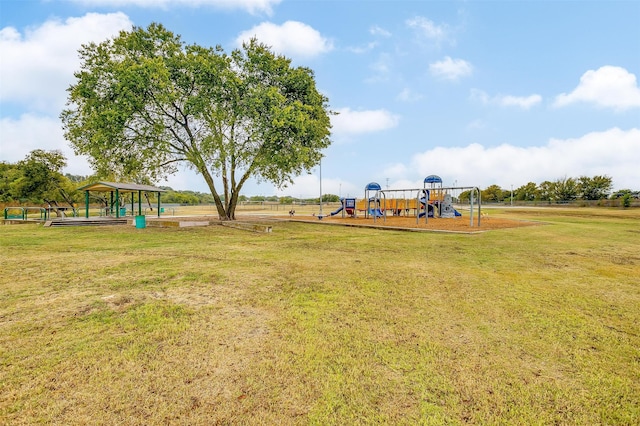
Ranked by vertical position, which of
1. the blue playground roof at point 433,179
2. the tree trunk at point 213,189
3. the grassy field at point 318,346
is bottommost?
the grassy field at point 318,346

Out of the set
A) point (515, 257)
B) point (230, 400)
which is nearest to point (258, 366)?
point (230, 400)

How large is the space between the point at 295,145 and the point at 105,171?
39.8 ft

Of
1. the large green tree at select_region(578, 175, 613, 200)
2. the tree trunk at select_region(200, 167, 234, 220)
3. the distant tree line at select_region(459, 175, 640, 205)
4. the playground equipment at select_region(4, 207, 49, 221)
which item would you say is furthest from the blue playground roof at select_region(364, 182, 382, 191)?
the large green tree at select_region(578, 175, 613, 200)

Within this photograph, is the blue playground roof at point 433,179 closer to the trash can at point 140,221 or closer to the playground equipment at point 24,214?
the trash can at point 140,221

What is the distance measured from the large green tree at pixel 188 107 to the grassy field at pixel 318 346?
12.7 metres

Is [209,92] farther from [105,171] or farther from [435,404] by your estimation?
[435,404]

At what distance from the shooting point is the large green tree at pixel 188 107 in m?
16.8

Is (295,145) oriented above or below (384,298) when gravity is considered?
above

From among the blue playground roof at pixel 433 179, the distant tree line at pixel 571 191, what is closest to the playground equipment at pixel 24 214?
the blue playground roof at pixel 433 179

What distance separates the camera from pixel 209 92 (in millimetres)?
18344

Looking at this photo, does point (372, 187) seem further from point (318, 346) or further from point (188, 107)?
point (318, 346)

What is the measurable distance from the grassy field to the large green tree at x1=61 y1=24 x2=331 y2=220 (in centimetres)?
1275

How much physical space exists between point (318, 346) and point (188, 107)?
1767 cm

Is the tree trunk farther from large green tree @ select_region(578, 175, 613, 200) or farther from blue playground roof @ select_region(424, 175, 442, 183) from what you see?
large green tree @ select_region(578, 175, 613, 200)
